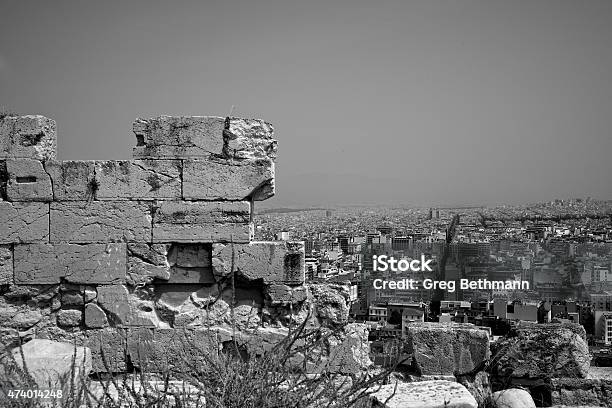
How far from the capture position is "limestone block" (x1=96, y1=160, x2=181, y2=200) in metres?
5.57

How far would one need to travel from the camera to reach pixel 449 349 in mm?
6305

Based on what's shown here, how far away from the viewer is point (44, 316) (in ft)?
18.5

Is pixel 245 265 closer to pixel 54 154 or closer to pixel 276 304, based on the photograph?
pixel 276 304

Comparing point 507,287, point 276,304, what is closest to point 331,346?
point 276,304

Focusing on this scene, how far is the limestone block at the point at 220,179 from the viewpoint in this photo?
5555mm

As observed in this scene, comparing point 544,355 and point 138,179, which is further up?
point 138,179

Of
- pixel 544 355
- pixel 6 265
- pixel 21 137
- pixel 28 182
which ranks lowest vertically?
pixel 544 355

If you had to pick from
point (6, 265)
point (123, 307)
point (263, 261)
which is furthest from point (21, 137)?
point (263, 261)

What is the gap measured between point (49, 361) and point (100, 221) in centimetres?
177

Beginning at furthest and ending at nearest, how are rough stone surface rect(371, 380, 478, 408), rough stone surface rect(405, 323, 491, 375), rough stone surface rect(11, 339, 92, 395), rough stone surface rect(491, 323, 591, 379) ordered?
rough stone surface rect(405, 323, 491, 375), rough stone surface rect(491, 323, 591, 379), rough stone surface rect(371, 380, 478, 408), rough stone surface rect(11, 339, 92, 395)

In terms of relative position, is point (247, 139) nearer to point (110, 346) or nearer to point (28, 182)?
point (28, 182)

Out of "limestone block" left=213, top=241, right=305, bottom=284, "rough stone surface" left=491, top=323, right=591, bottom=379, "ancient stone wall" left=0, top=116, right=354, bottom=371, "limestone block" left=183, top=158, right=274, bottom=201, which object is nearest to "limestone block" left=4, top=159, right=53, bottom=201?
"ancient stone wall" left=0, top=116, right=354, bottom=371

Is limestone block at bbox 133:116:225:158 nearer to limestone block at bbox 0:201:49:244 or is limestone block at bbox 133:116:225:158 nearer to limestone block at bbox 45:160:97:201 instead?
limestone block at bbox 45:160:97:201

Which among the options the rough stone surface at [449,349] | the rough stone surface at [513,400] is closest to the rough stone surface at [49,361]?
the rough stone surface at [449,349]
